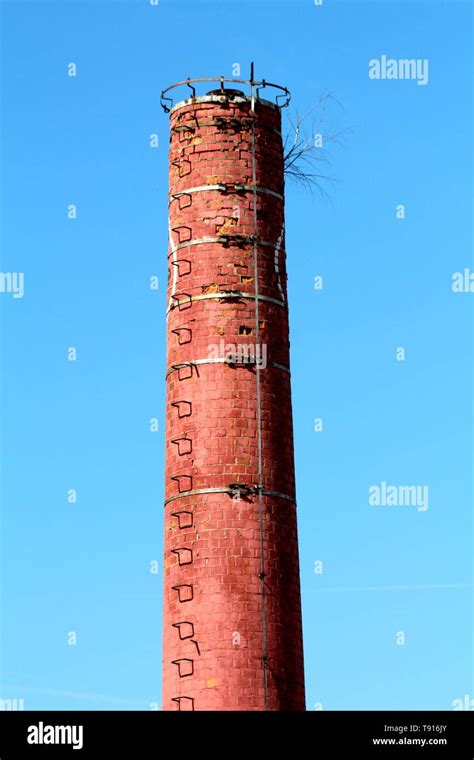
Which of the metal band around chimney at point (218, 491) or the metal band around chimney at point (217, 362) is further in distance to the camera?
the metal band around chimney at point (217, 362)

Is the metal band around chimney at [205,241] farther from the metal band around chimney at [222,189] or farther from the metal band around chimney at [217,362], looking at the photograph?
the metal band around chimney at [217,362]

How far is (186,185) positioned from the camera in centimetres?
4741

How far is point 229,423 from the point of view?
45031 mm

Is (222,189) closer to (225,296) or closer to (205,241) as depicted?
(205,241)

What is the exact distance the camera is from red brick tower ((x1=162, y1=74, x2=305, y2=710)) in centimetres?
4344

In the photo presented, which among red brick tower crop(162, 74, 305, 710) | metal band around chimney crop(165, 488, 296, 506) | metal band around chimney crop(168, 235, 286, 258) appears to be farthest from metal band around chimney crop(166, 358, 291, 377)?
metal band around chimney crop(165, 488, 296, 506)

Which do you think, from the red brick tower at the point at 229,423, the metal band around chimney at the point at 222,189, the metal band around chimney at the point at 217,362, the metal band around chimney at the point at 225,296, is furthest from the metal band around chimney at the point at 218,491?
the metal band around chimney at the point at 222,189

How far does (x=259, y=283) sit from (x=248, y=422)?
401 centimetres

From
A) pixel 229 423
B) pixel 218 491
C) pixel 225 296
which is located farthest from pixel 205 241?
pixel 218 491

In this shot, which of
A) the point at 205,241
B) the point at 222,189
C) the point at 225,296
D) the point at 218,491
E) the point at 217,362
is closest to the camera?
the point at 218,491

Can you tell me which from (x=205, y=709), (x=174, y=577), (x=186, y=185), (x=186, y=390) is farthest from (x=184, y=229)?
(x=205, y=709)

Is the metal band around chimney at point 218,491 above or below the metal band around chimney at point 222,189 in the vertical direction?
below

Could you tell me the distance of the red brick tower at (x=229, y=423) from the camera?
1710 inches
